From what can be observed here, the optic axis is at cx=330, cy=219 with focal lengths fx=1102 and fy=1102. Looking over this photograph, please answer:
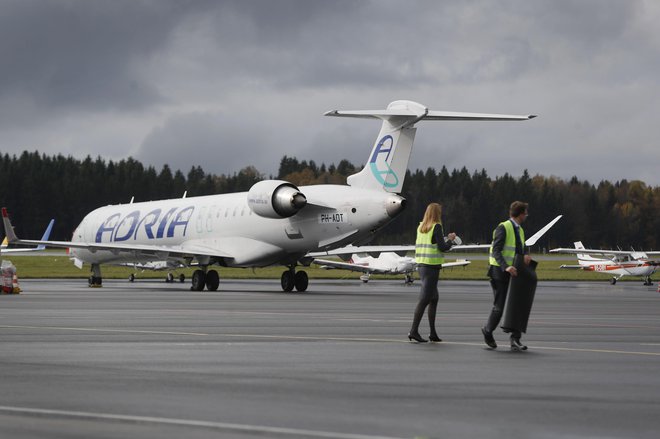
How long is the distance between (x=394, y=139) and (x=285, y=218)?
4.86m

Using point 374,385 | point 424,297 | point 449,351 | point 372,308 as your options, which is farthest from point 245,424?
point 372,308

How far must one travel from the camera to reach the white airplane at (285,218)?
1449 inches

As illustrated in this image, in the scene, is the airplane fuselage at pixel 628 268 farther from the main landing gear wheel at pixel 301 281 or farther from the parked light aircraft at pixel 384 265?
the main landing gear wheel at pixel 301 281

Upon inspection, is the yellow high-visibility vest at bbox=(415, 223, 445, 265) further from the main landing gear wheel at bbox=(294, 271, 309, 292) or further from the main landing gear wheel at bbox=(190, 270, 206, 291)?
the main landing gear wheel at bbox=(190, 270, 206, 291)

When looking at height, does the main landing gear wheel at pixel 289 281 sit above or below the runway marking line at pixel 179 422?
above

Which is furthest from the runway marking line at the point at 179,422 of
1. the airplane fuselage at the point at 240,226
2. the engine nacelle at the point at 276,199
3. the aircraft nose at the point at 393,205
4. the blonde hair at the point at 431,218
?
the engine nacelle at the point at 276,199

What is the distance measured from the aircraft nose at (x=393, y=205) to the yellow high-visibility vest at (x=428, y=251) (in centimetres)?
1892

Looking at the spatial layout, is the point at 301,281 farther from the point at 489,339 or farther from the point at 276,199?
the point at 489,339

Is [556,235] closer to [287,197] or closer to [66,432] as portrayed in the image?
[287,197]

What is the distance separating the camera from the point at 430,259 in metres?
16.8

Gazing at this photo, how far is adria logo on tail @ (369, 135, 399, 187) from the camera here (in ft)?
123

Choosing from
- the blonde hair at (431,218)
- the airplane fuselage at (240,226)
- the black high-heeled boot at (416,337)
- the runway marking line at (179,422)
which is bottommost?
the runway marking line at (179,422)

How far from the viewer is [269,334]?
696 inches

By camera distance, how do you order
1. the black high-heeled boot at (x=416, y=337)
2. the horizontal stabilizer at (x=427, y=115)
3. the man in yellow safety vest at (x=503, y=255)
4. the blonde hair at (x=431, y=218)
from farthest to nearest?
the horizontal stabilizer at (x=427, y=115) → the blonde hair at (x=431, y=218) → the black high-heeled boot at (x=416, y=337) → the man in yellow safety vest at (x=503, y=255)
